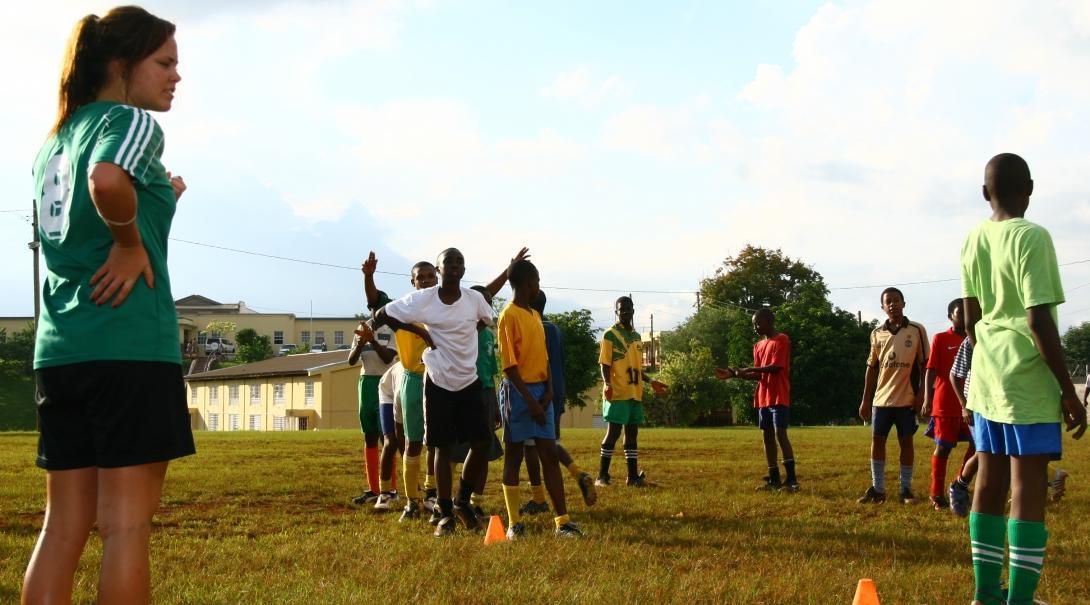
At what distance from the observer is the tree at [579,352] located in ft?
250

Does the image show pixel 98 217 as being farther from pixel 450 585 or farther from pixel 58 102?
pixel 450 585

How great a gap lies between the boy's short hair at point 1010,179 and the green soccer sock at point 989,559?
1502 millimetres

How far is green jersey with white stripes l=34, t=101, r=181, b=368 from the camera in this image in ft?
10.5

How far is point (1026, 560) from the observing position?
4.63 metres

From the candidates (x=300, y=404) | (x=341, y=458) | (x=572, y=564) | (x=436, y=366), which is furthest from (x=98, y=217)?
(x=300, y=404)

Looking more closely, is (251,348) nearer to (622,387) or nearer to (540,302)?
(622,387)

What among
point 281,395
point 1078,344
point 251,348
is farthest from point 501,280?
point 1078,344

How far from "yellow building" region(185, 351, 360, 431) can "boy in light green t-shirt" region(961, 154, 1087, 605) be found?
64.3 metres

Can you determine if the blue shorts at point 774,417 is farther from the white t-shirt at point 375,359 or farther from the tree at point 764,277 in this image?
the tree at point 764,277

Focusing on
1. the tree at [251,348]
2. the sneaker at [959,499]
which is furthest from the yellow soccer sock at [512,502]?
the tree at [251,348]

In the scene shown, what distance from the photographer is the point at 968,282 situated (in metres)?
4.99

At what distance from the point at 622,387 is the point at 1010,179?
24.4ft

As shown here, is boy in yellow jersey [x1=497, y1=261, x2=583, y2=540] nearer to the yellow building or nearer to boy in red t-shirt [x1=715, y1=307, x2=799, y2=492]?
boy in red t-shirt [x1=715, y1=307, x2=799, y2=492]

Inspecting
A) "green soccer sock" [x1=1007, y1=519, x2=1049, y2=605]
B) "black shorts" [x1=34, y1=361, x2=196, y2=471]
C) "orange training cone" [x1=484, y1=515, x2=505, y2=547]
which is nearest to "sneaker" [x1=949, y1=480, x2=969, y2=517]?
"orange training cone" [x1=484, y1=515, x2=505, y2=547]
